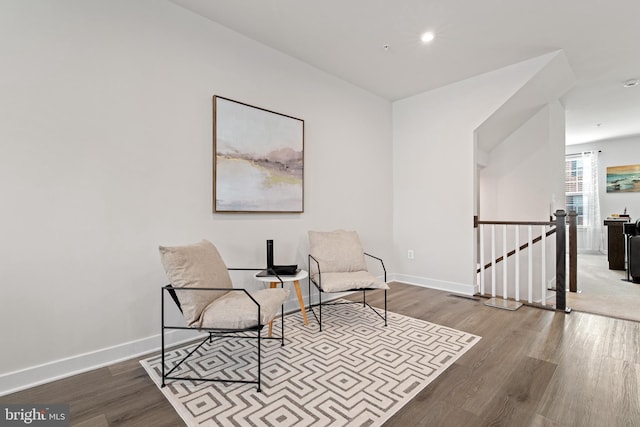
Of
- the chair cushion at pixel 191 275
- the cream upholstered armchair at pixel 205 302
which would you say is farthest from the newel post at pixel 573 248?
the chair cushion at pixel 191 275

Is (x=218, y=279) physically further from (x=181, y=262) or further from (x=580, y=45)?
(x=580, y=45)

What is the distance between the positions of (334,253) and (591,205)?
7.94 meters

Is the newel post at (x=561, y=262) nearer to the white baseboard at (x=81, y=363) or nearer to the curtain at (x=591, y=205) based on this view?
the white baseboard at (x=81, y=363)

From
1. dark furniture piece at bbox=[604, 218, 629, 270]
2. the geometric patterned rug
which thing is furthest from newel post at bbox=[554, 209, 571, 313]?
dark furniture piece at bbox=[604, 218, 629, 270]

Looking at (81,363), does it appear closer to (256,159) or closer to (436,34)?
(256,159)

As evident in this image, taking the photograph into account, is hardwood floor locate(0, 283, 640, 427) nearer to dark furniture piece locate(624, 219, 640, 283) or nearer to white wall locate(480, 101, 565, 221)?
white wall locate(480, 101, 565, 221)

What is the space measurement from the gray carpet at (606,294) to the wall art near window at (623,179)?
2.70 m

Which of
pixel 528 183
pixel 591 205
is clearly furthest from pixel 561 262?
pixel 591 205

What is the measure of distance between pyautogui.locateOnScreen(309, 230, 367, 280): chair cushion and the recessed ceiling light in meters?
2.19

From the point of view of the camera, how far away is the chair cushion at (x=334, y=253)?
323 cm

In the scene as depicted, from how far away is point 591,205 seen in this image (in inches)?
296

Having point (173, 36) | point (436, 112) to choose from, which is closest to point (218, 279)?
point (173, 36)

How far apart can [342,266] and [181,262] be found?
5.71 feet

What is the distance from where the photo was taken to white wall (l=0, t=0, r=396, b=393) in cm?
184
